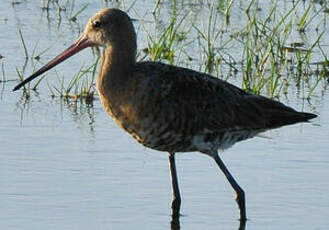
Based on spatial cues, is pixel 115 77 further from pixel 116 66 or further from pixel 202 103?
pixel 202 103

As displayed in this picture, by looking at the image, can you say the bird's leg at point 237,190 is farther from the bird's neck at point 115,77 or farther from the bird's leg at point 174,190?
the bird's neck at point 115,77

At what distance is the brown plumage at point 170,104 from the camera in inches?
361

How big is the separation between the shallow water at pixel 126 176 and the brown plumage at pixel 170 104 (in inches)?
10.2

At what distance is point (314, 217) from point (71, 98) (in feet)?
10.9

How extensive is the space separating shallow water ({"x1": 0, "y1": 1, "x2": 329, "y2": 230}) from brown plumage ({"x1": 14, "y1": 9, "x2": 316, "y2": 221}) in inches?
10.2

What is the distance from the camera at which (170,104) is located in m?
9.33

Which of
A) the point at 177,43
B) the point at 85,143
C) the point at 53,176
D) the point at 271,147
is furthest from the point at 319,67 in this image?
the point at 53,176

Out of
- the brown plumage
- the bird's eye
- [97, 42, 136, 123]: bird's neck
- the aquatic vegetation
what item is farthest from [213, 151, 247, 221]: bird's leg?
the aquatic vegetation

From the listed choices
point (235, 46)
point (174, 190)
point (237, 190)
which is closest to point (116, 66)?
point (174, 190)

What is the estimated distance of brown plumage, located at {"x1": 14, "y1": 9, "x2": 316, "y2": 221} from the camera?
9.17 metres

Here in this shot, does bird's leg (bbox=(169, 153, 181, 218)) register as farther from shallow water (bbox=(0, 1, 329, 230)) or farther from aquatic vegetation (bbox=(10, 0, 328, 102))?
aquatic vegetation (bbox=(10, 0, 328, 102))

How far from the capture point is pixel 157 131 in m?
9.19

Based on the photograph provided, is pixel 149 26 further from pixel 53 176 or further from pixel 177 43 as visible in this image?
pixel 53 176

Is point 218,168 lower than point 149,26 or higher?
lower
